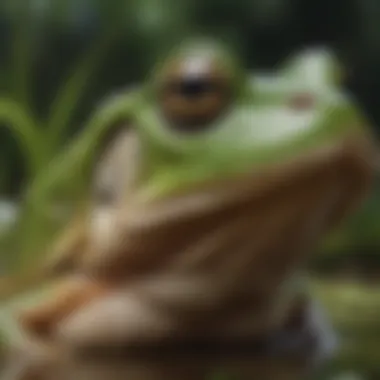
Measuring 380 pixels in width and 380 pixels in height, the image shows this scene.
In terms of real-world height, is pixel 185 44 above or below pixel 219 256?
above

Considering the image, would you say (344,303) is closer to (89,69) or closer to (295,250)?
(295,250)

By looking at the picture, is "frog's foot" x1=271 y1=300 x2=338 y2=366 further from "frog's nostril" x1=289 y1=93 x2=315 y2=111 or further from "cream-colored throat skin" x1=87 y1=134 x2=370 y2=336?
"frog's nostril" x1=289 y1=93 x2=315 y2=111

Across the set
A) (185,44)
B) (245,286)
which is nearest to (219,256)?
(245,286)

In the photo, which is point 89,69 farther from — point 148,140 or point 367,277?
point 367,277

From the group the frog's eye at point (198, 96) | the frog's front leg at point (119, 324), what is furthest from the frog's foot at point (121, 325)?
the frog's eye at point (198, 96)

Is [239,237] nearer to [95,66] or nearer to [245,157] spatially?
[245,157]

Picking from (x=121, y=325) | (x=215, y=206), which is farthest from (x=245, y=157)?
(x=121, y=325)

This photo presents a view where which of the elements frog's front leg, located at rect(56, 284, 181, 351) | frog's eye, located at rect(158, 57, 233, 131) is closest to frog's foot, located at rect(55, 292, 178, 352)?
frog's front leg, located at rect(56, 284, 181, 351)
